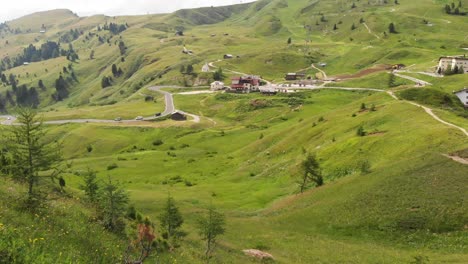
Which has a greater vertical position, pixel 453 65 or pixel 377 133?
pixel 377 133

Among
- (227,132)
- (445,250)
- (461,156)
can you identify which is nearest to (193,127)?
(227,132)

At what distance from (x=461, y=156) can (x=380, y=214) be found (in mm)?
14569

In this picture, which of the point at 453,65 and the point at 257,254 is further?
Result: the point at 453,65

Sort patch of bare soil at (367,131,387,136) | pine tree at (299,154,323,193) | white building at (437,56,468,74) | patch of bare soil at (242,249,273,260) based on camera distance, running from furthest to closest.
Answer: white building at (437,56,468,74) < patch of bare soil at (367,131,387,136) < pine tree at (299,154,323,193) < patch of bare soil at (242,249,273,260)

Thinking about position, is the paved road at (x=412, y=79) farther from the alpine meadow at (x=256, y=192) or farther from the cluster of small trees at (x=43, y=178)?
the cluster of small trees at (x=43, y=178)

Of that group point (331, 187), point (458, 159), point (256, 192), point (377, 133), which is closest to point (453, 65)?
point (377, 133)

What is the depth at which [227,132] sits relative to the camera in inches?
5236

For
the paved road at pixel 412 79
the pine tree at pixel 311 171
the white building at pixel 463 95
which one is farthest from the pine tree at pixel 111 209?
the paved road at pixel 412 79

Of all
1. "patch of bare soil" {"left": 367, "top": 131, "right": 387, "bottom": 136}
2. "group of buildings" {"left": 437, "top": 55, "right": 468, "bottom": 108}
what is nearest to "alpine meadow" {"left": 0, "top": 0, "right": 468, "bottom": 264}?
"patch of bare soil" {"left": 367, "top": 131, "right": 387, "bottom": 136}

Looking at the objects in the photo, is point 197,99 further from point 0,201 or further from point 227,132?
point 0,201

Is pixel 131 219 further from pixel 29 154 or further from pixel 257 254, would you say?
pixel 29 154

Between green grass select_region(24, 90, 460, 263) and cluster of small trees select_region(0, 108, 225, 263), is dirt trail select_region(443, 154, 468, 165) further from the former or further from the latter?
cluster of small trees select_region(0, 108, 225, 263)

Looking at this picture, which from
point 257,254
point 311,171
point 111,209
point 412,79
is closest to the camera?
point 111,209

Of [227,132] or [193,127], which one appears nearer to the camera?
[227,132]
